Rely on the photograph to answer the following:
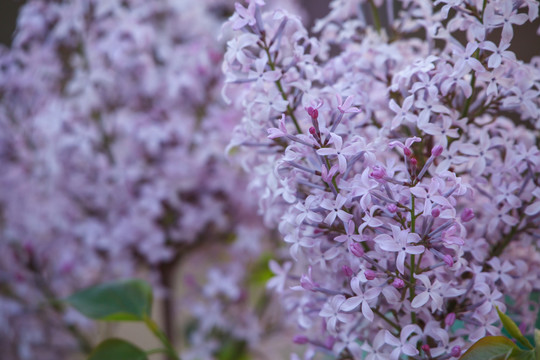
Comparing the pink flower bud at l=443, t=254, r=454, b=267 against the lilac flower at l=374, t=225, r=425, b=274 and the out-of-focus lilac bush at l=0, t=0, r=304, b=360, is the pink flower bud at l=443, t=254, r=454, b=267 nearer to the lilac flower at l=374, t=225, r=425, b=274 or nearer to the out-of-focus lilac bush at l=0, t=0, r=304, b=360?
the lilac flower at l=374, t=225, r=425, b=274

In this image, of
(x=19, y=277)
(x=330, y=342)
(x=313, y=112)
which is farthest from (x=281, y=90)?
(x=19, y=277)

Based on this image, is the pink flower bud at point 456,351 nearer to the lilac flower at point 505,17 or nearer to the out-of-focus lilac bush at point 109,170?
the lilac flower at point 505,17

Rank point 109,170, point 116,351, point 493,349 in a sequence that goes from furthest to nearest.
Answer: point 109,170, point 116,351, point 493,349

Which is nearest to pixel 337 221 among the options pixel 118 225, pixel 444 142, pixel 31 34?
pixel 444 142

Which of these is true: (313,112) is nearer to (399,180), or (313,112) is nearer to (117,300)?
(399,180)

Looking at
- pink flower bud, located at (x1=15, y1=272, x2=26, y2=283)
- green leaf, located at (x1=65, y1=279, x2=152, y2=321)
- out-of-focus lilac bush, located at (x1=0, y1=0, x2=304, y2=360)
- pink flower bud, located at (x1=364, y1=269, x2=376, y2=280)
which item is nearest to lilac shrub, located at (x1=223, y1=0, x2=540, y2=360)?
pink flower bud, located at (x1=364, y1=269, x2=376, y2=280)
